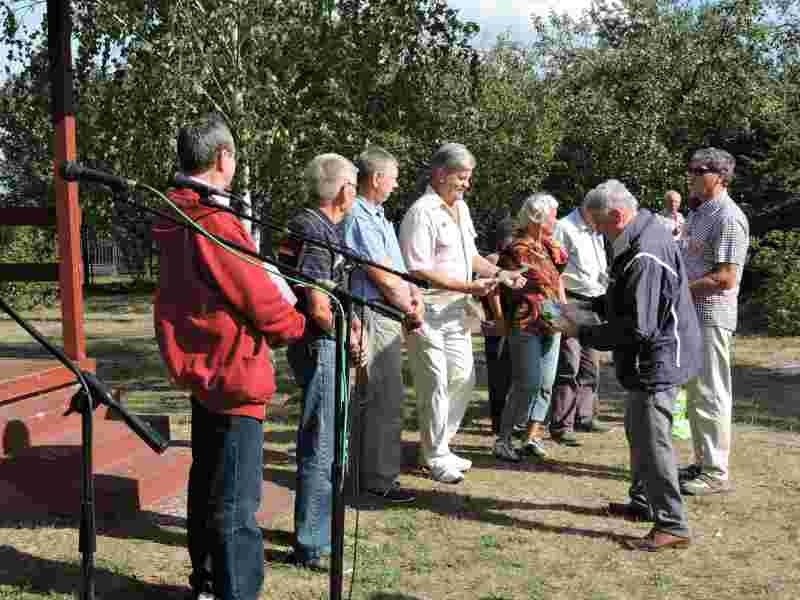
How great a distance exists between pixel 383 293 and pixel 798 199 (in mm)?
14195

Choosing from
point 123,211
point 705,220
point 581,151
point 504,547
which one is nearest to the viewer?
point 504,547

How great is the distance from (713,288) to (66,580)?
3.72 metres

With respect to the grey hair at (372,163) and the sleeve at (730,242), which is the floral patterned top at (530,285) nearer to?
the sleeve at (730,242)

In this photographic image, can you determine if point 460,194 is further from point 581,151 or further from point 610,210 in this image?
point 581,151

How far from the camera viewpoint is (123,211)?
1141 cm

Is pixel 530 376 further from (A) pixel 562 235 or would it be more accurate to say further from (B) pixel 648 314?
(B) pixel 648 314

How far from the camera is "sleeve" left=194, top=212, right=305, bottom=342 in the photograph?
3414 mm

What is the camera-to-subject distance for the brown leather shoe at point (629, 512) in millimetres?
5441

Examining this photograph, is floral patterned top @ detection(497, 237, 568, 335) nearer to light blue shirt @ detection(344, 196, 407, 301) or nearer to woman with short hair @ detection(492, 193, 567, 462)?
woman with short hair @ detection(492, 193, 567, 462)

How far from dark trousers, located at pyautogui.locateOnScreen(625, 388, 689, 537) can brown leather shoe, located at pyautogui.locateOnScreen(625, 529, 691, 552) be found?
0.02 m

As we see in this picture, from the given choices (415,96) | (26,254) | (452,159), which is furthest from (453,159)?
(26,254)

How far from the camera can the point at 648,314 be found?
464 cm

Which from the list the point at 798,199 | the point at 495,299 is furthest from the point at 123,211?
the point at 798,199

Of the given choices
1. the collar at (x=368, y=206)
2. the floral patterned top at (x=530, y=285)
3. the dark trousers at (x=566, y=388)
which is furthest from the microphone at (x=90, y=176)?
the dark trousers at (x=566, y=388)
